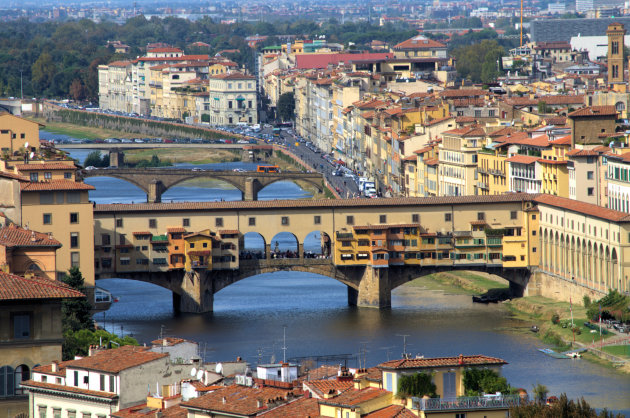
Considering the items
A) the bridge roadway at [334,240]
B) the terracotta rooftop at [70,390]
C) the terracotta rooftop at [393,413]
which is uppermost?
the terracotta rooftop at [393,413]

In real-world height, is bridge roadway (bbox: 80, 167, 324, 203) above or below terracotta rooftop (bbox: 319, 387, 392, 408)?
below

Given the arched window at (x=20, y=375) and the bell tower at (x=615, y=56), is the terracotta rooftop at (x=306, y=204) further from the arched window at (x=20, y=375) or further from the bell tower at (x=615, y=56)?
the bell tower at (x=615, y=56)

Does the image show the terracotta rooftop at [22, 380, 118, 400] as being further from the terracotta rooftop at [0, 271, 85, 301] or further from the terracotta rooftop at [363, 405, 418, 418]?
the terracotta rooftop at [363, 405, 418, 418]

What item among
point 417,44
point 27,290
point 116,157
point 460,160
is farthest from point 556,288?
point 417,44

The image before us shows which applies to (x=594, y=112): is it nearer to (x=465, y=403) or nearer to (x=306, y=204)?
(x=306, y=204)

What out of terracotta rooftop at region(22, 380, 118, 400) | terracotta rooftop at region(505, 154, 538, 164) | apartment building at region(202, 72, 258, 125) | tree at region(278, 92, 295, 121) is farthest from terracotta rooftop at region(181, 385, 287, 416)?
tree at region(278, 92, 295, 121)

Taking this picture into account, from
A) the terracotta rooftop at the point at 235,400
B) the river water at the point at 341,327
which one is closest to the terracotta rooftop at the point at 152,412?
Result: the terracotta rooftop at the point at 235,400
